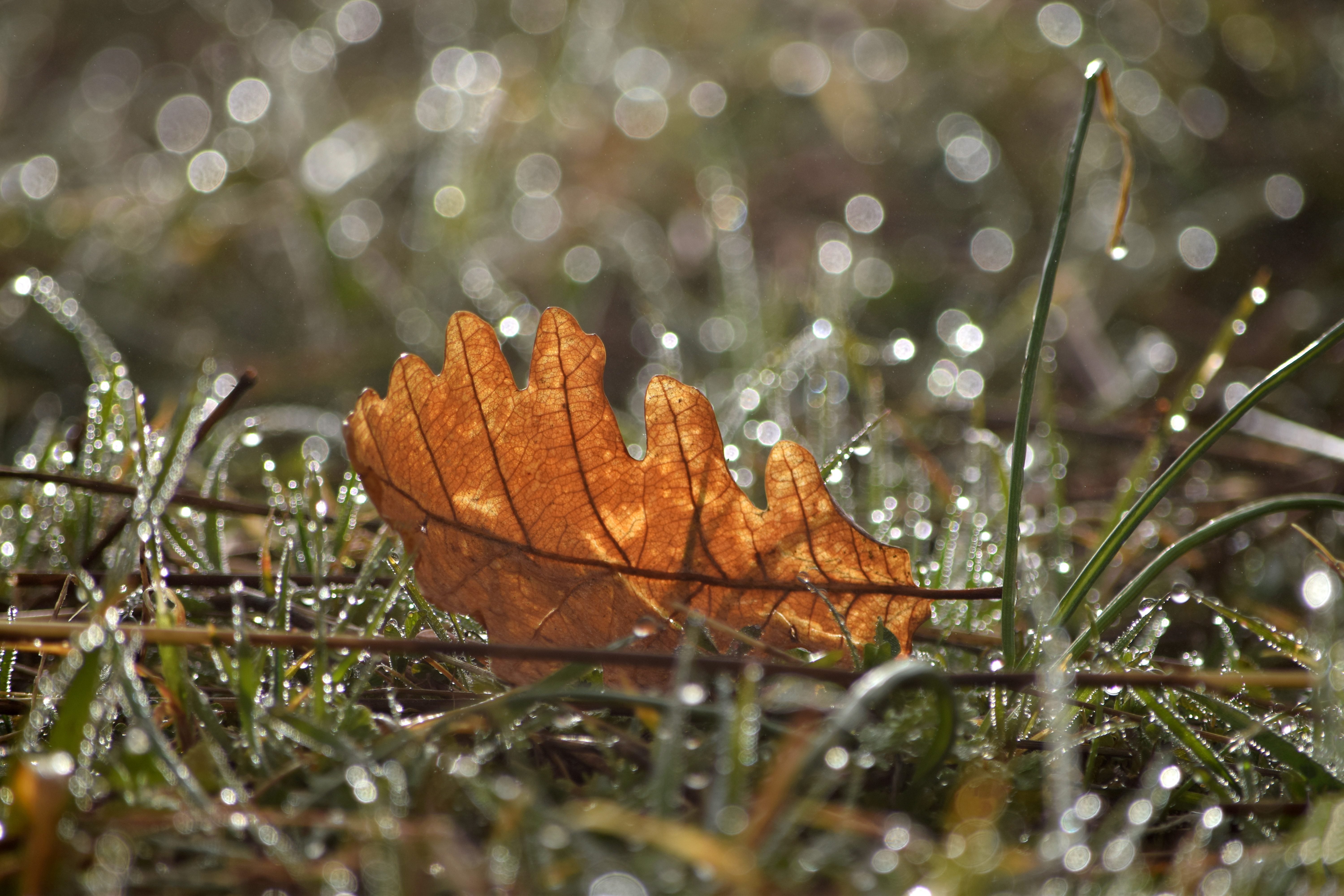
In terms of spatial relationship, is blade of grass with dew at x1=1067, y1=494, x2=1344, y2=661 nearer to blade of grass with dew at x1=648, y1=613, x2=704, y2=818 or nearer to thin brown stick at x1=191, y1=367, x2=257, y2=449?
blade of grass with dew at x1=648, y1=613, x2=704, y2=818

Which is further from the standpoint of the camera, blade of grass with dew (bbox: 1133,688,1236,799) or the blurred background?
the blurred background

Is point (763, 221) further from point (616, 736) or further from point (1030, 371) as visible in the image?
point (616, 736)

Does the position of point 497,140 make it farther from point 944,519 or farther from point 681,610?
point 681,610

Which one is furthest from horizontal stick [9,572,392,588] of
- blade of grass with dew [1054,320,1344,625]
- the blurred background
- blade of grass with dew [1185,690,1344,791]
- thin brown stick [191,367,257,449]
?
blade of grass with dew [1185,690,1344,791]

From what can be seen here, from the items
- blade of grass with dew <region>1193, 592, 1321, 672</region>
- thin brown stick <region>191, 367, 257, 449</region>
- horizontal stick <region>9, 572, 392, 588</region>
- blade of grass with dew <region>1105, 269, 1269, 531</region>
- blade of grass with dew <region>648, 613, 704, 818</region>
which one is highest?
blade of grass with dew <region>1105, 269, 1269, 531</region>

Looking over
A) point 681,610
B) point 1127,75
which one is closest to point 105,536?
point 681,610
